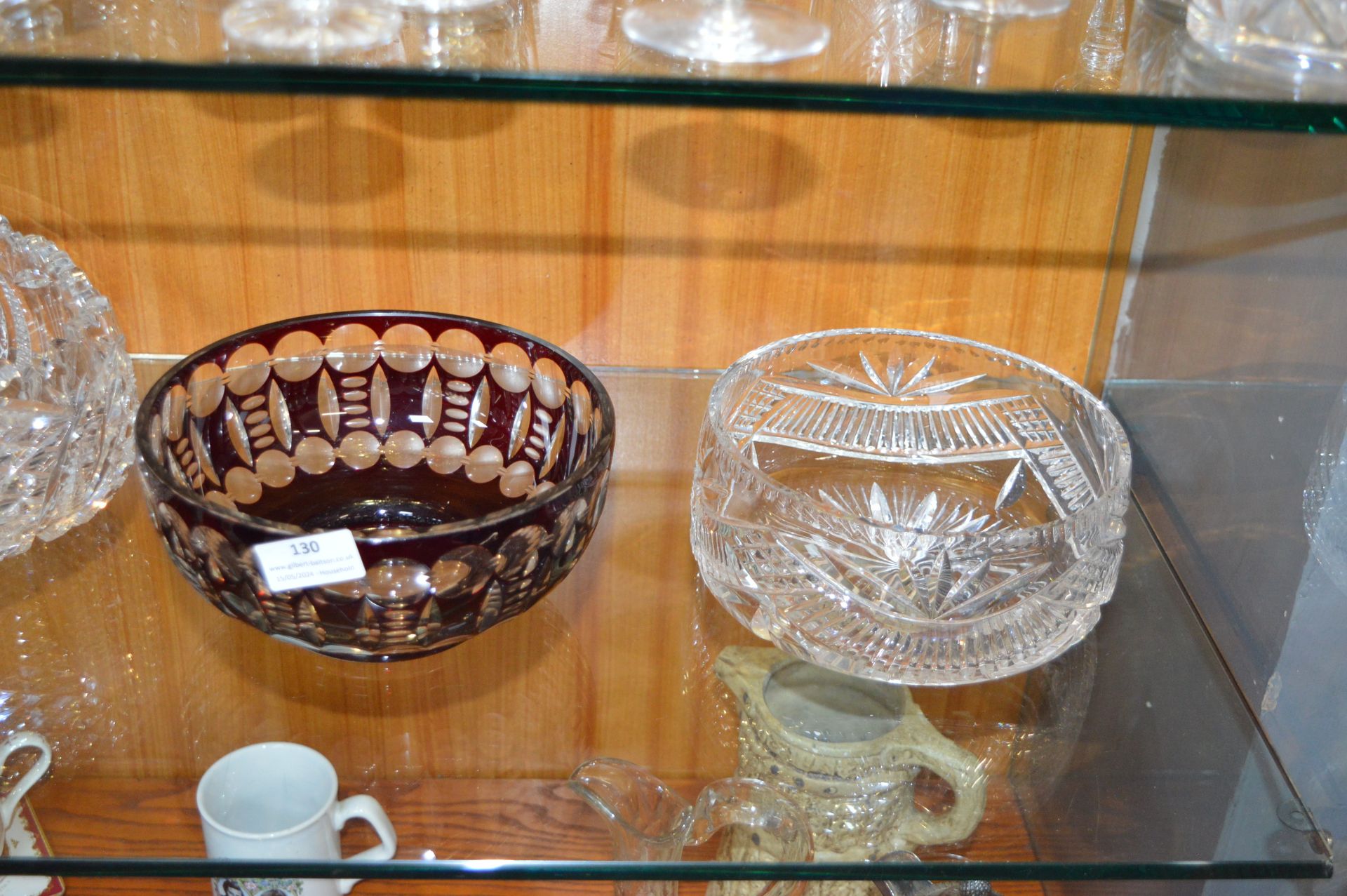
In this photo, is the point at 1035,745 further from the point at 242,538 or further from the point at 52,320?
the point at 52,320

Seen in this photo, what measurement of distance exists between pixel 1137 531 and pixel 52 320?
1.99 feet

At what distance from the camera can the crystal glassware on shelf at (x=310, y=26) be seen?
0.45 meters

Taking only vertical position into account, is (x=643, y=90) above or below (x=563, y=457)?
above

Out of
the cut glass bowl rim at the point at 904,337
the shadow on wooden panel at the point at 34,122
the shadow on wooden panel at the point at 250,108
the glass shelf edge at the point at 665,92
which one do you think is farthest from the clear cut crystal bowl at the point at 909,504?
the shadow on wooden panel at the point at 34,122

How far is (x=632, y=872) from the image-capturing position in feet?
1.71

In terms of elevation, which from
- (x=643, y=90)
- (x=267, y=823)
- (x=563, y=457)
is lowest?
(x=267, y=823)

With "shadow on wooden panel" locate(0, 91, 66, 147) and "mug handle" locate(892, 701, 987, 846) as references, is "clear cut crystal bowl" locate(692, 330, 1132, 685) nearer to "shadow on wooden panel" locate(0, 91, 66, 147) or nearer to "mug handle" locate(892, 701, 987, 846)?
"mug handle" locate(892, 701, 987, 846)

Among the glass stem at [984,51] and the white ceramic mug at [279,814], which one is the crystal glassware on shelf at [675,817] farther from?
the glass stem at [984,51]

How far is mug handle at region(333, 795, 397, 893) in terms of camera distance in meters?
0.53

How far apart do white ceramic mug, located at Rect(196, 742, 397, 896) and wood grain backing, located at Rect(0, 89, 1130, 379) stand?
277mm

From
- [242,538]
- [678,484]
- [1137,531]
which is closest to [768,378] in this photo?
[678,484]

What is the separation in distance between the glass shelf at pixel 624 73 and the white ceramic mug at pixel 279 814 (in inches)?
11.9

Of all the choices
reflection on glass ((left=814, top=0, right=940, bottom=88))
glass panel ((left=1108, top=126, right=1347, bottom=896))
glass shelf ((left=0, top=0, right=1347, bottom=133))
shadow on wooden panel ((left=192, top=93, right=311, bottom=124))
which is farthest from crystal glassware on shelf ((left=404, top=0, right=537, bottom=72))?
glass panel ((left=1108, top=126, right=1347, bottom=896))

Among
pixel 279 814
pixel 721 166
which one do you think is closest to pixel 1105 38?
pixel 721 166
